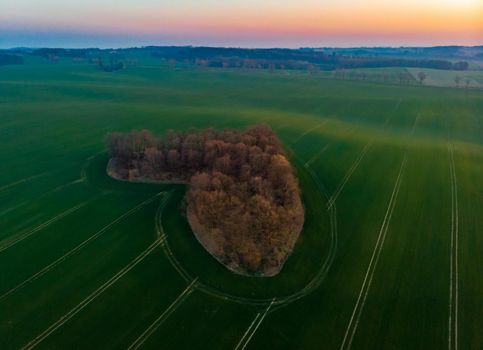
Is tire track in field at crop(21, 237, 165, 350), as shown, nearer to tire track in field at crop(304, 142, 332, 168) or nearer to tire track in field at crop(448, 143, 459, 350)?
tire track in field at crop(448, 143, 459, 350)

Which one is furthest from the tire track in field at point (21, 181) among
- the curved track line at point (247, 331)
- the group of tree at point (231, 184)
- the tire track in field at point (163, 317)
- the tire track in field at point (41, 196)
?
the curved track line at point (247, 331)

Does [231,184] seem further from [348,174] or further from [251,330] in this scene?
[348,174]

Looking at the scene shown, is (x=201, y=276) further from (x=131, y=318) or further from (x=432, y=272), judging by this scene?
(x=432, y=272)

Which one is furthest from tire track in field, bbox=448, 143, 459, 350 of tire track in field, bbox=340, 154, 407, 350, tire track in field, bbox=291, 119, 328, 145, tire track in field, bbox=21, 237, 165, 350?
tire track in field, bbox=291, 119, 328, 145

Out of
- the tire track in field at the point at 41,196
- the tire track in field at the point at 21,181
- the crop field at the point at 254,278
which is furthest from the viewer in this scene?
the tire track in field at the point at 21,181

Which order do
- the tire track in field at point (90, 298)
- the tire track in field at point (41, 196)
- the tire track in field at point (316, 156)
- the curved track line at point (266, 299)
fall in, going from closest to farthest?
the tire track in field at point (90, 298) < the curved track line at point (266, 299) < the tire track in field at point (41, 196) < the tire track in field at point (316, 156)

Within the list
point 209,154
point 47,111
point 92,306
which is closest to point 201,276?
point 92,306

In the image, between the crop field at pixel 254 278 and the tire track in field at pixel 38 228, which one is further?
the tire track in field at pixel 38 228

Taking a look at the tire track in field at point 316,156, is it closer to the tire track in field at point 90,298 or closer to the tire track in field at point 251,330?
the tire track in field at point 90,298
